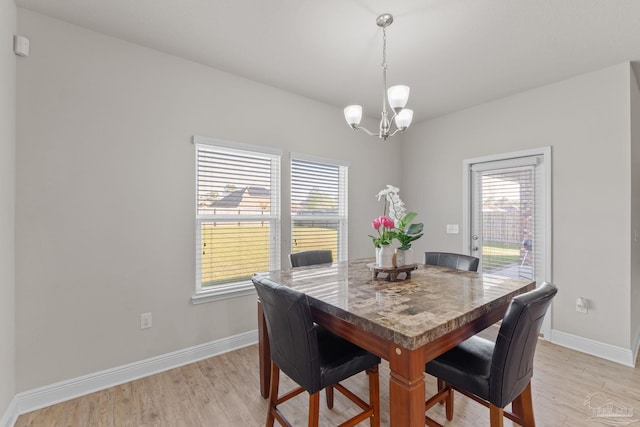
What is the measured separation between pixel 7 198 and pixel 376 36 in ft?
8.91

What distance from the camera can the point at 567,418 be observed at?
6.18 feet

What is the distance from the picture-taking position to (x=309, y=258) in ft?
8.76

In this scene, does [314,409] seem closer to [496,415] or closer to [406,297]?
[406,297]

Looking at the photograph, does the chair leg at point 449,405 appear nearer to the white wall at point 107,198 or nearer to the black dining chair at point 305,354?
the black dining chair at point 305,354

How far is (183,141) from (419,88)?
2470 mm

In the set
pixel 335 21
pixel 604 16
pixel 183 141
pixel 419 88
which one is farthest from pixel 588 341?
pixel 183 141

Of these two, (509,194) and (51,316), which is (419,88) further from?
A: (51,316)

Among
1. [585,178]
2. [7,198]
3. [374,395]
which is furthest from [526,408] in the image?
[7,198]

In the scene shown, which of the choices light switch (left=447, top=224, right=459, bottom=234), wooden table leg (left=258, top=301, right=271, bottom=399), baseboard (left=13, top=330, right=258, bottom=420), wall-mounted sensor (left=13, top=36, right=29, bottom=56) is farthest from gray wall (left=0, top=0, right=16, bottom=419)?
light switch (left=447, top=224, right=459, bottom=234)

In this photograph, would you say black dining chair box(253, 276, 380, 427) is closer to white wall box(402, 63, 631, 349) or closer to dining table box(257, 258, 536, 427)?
dining table box(257, 258, 536, 427)

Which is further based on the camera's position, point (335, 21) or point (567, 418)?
point (335, 21)

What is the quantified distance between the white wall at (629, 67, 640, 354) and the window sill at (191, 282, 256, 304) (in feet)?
11.6

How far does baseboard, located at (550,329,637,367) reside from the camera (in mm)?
2596

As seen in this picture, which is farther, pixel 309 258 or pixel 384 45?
pixel 309 258
